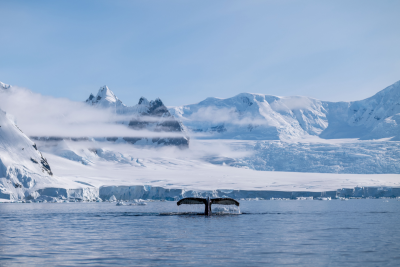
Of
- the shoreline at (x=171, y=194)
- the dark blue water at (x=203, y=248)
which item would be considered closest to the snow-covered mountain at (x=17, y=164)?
the shoreline at (x=171, y=194)

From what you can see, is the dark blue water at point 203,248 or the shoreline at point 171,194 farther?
the shoreline at point 171,194

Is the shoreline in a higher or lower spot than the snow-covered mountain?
lower

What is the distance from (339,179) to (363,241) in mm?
163021

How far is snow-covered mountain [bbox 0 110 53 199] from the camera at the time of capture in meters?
157

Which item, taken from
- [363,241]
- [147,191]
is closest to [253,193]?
[147,191]

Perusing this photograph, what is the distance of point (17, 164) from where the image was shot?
167 metres

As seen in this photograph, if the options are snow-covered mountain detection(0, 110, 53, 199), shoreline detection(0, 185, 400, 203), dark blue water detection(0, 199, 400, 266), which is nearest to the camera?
dark blue water detection(0, 199, 400, 266)

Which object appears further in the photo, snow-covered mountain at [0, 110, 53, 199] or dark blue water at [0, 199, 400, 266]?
snow-covered mountain at [0, 110, 53, 199]

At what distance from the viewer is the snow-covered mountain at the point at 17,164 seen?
157125 millimetres

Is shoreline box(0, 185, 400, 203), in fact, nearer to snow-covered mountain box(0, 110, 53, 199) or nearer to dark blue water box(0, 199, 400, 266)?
snow-covered mountain box(0, 110, 53, 199)

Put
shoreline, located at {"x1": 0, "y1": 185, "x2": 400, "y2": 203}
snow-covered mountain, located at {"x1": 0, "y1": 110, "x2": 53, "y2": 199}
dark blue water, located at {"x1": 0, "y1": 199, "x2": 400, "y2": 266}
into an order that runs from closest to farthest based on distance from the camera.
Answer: dark blue water, located at {"x1": 0, "y1": 199, "x2": 400, "y2": 266}
snow-covered mountain, located at {"x1": 0, "y1": 110, "x2": 53, "y2": 199}
shoreline, located at {"x1": 0, "y1": 185, "x2": 400, "y2": 203}

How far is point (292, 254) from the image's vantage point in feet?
96.3

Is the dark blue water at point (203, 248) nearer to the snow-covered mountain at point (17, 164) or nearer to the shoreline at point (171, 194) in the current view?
the shoreline at point (171, 194)

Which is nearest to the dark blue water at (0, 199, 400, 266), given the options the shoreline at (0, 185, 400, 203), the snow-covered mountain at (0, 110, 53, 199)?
the shoreline at (0, 185, 400, 203)
